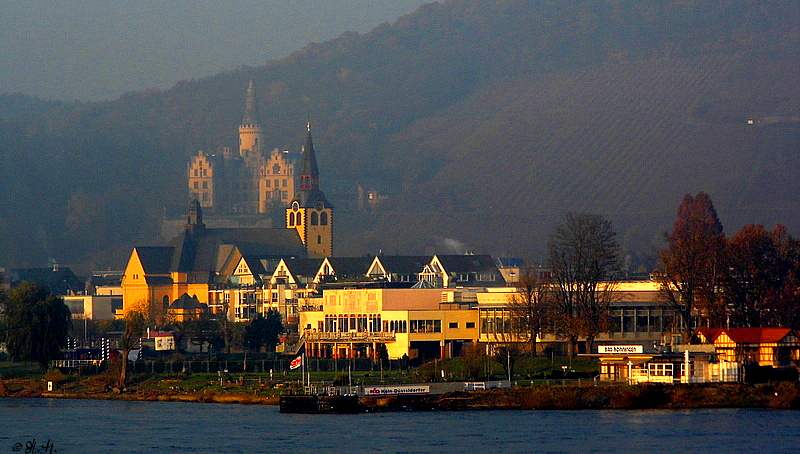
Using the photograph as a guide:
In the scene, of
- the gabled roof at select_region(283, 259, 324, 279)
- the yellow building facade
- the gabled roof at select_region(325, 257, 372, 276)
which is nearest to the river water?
the yellow building facade

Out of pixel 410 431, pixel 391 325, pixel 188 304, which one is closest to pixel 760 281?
pixel 391 325

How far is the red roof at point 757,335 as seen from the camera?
92500 millimetres

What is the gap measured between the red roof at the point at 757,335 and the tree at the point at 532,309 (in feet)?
63.2

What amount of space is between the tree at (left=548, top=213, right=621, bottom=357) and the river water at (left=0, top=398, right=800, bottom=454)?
81.0ft

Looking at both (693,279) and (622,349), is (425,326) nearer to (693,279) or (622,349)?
(693,279)

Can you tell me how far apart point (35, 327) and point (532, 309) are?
101 ft

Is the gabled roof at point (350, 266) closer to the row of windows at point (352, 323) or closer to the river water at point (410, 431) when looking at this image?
the row of windows at point (352, 323)

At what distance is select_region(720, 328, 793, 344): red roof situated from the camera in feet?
303

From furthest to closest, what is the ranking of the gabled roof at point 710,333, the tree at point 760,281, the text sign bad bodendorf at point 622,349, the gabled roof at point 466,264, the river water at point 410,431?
the gabled roof at point 466,264
the tree at point 760,281
the gabled roof at point 710,333
the text sign bad bodendorf at point 622,349
the river water at point 410,431

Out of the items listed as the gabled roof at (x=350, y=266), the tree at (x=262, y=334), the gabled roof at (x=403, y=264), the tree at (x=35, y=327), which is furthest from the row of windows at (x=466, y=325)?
the gabled roof at (x=350, y=266)

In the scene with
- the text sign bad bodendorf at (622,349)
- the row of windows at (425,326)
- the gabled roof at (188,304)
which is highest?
the gabled roof at (188,304)

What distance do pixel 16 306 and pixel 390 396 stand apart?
3769 cm

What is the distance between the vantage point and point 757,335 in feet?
306

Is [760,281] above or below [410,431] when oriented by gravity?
above
